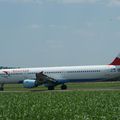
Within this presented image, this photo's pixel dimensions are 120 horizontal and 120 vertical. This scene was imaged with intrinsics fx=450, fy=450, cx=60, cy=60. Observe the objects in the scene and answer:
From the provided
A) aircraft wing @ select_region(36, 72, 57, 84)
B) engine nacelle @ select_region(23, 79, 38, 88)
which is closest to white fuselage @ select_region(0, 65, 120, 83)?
aircraft wing @ select_region(36, 72, 57, 84)

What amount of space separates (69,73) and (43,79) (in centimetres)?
395

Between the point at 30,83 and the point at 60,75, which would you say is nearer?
the point at 30,83

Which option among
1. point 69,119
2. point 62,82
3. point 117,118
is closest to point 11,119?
point 69,119

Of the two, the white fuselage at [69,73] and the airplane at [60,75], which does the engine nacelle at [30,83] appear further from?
the white fuselage at [69,73]

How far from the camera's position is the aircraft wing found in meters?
60.8

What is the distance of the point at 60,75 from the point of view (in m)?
63.5

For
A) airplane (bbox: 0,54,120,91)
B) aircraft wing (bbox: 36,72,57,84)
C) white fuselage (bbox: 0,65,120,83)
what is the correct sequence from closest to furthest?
aircraft wing (bbox: 36,72,57,84) < airplane (bbox: 0,54,120,91) < white fuselage (bbox: 0,65,120,83)

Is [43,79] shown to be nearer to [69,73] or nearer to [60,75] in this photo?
[60,75]

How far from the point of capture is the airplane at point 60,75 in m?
61.6

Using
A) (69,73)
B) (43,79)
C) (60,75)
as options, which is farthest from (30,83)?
(69,73)

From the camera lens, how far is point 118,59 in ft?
210

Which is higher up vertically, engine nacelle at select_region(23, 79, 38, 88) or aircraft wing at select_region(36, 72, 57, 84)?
aircraft wing at select_region(36, 72, 57, 84)

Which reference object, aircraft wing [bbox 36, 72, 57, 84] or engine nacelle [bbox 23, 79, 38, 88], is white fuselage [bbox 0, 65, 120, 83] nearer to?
aircraft wing [bbox 36, 72, 57, 84]

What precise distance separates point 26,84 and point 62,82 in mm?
6337
